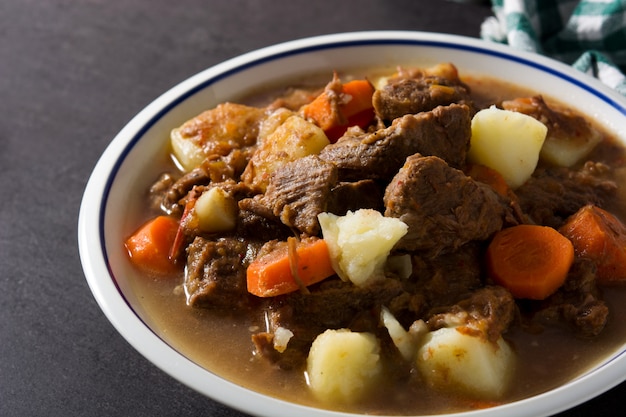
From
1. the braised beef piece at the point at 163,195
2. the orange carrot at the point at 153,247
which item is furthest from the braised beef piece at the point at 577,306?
the braised beef piece at the point at 163,195

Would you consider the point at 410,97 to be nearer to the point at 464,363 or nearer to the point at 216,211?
the point at 216,211

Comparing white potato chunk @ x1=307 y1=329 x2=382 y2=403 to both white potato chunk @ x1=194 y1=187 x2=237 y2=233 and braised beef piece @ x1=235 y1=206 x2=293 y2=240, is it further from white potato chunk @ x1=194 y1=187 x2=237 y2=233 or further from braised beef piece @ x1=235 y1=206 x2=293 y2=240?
white potato chunk @ x1=194 y1=187 x2=237 y2=233

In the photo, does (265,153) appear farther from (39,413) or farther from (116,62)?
(116,62)

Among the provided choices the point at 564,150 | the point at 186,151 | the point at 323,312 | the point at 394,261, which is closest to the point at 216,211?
the point at 186,151

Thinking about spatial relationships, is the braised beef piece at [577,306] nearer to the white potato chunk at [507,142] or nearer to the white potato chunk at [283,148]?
the white potato chunk at [507,142]

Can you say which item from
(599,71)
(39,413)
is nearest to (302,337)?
(39,413)

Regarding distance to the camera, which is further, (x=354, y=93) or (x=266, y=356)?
(x=354, y=93)
